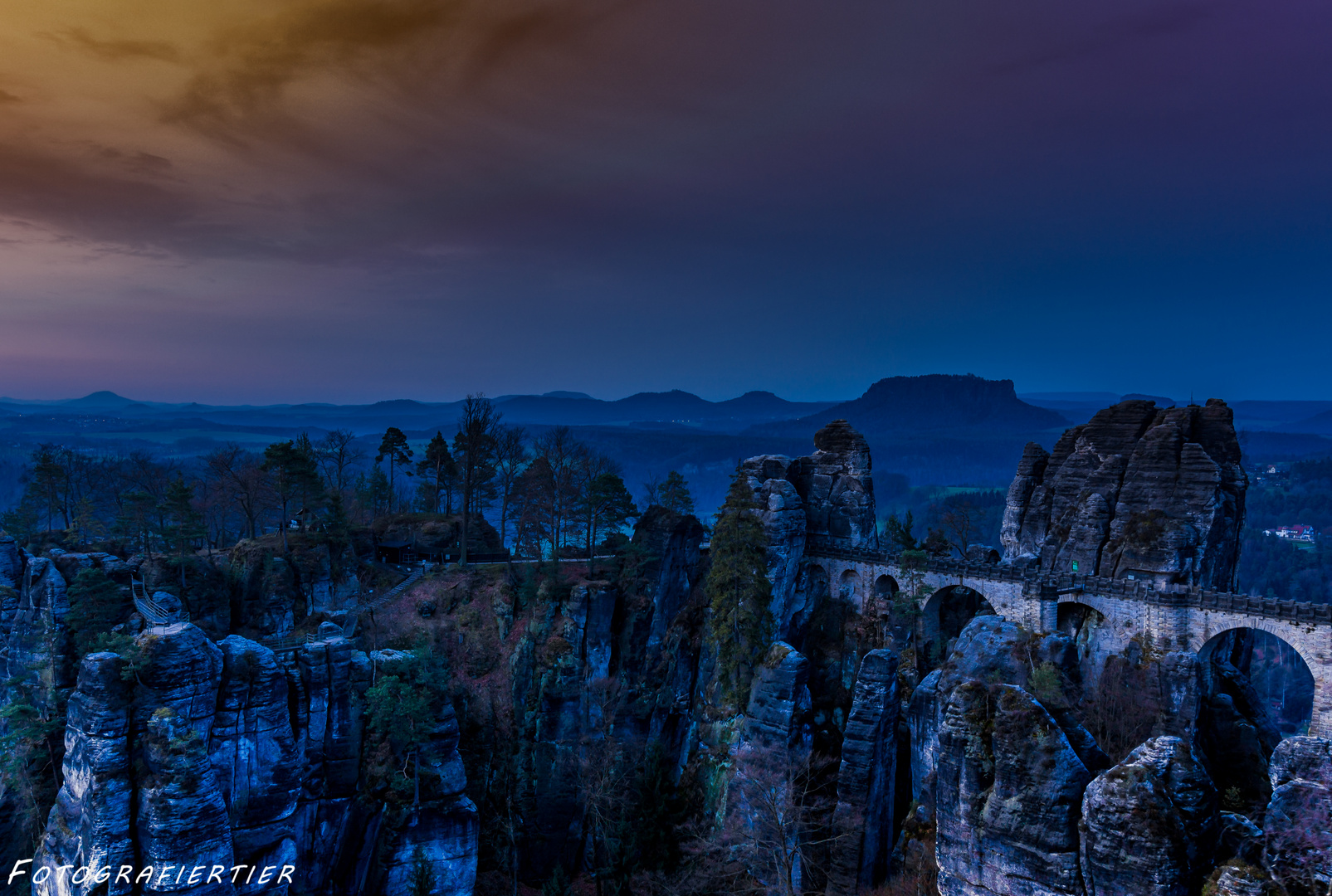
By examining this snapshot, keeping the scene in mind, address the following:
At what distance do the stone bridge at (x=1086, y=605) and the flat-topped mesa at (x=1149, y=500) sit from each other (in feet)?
6.48

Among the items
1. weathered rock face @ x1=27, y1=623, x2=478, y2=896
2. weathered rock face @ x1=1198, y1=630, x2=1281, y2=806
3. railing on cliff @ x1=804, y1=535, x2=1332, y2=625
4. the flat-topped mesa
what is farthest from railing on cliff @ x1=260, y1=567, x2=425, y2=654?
weathered rock face @ x1=1198, y1=630, x2=1281, y2=806

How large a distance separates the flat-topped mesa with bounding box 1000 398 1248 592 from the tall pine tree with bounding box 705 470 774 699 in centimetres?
1563

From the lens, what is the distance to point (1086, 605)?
38.5 meters

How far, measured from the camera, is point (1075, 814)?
44.0 ft

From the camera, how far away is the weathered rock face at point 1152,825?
11906 mm

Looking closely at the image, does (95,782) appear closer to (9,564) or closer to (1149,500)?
(9,564)

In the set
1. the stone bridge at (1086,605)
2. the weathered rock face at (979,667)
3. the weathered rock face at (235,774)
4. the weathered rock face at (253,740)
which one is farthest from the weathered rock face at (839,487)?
the weathered rock face at (253,740)

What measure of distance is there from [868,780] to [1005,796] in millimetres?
18534

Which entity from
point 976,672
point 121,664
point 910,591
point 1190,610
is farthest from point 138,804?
point 1190,610

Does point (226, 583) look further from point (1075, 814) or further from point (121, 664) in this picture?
point (1075, 814)

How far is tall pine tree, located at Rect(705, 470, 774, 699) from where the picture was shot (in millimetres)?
38031

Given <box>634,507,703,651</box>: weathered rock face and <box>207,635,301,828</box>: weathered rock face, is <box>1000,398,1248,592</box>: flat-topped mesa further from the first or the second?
<box>207,635,301,828</box>: weathered rock face

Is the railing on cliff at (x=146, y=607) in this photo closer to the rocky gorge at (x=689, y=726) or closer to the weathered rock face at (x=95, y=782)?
the rocky gorge at (x=689, y=726)

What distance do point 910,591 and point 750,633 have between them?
11232mm
